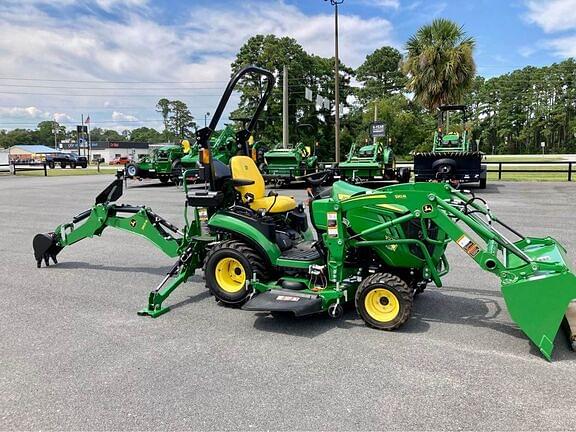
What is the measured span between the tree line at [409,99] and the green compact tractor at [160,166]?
4.64ft

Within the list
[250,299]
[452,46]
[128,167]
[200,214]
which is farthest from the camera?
[452,46]

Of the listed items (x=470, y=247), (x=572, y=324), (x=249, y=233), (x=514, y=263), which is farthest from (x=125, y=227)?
(x=572, y=324)

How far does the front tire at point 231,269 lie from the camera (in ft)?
16.0

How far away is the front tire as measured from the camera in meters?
4.89

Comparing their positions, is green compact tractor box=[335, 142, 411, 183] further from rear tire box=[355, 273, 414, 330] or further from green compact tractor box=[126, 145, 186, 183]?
rear tire box=[355, 273, 414, 330]

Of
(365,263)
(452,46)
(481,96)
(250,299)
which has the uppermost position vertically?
(481,96)

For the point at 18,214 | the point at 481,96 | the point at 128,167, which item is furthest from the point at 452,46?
the point at 481,96

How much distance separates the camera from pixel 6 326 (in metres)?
4.63

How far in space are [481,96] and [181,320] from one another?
9835 centimetres

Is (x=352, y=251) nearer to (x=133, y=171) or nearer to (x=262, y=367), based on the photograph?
(x=262, y=367)

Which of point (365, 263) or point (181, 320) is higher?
point (365, 263)

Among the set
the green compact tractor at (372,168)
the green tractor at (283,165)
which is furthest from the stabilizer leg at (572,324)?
the green tractor at (283,165)

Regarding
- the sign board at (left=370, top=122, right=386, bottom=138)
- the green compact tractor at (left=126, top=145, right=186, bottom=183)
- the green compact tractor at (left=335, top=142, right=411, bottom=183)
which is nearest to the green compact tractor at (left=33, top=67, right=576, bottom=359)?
the green compact tractor at (left=335, top=142, right=411, bottom=183)

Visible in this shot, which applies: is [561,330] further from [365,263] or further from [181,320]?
[181,320]
